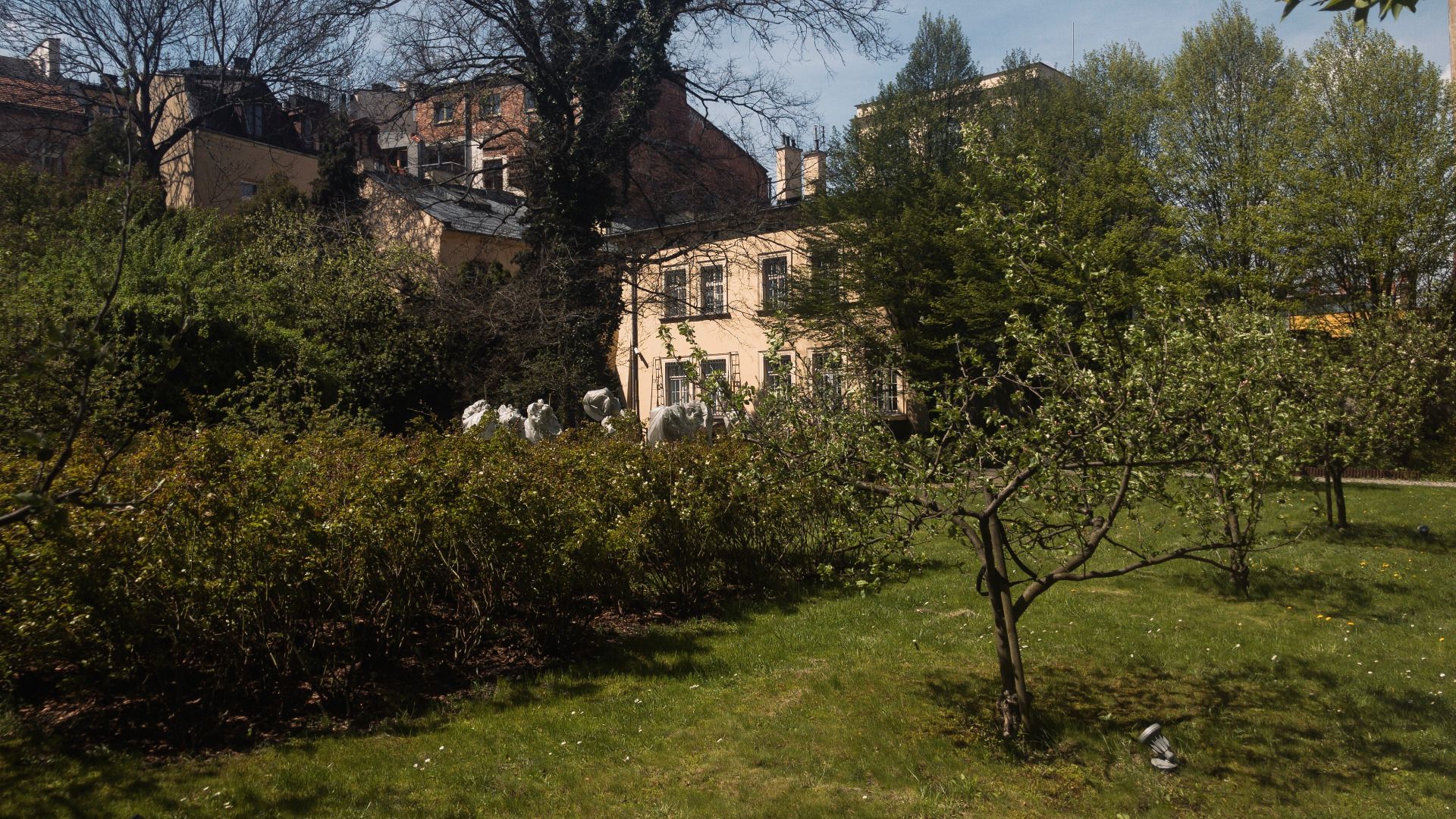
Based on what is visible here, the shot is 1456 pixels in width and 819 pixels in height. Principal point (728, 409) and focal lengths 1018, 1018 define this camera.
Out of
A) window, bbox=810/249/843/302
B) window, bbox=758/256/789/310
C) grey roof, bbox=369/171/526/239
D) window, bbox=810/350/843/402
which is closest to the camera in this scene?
window, bbox=810/350/843/402

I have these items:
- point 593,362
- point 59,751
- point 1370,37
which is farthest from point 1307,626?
point 1370,37

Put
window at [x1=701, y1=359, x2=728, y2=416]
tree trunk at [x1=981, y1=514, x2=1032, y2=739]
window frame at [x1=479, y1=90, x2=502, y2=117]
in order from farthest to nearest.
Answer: window frame at [x1=479, y1=90, x2=502, y2=117]
window at [x1=701, y1=359, x2=728, y2=416]
tree trunk at [x1=981, y1=514, x2=1032, y2=739]

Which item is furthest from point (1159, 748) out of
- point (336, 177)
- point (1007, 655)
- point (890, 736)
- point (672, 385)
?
point (672, 385)

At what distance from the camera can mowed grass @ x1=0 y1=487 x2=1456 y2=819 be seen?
471cm

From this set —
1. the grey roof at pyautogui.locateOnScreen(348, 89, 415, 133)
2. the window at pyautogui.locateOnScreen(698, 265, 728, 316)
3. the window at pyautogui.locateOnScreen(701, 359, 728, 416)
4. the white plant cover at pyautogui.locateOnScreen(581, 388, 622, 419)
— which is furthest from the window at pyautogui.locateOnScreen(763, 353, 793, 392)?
the window at pyautogui.locateOnScreen(698, 265, 728, 316)

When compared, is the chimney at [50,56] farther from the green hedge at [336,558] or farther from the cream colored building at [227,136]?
the green hedge at [336,558]

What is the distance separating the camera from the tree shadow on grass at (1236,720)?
202 inches

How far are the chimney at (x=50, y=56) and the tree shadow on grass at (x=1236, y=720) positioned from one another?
26.9 m

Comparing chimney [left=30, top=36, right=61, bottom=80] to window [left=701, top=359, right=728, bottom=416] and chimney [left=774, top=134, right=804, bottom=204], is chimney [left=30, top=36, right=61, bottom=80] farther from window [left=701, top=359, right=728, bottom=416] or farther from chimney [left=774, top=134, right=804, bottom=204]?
window [left=701, top=359, right=728, bottom=416]

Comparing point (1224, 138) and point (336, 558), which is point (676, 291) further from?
point (336, 558)

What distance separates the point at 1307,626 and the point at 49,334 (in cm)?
839

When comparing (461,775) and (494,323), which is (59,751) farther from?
(494,323)

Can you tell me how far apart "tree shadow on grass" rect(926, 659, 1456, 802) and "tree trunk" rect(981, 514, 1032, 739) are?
4.5 inches

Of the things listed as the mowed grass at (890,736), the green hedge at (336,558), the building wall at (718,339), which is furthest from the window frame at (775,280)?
the mowed grass at (890,736)
